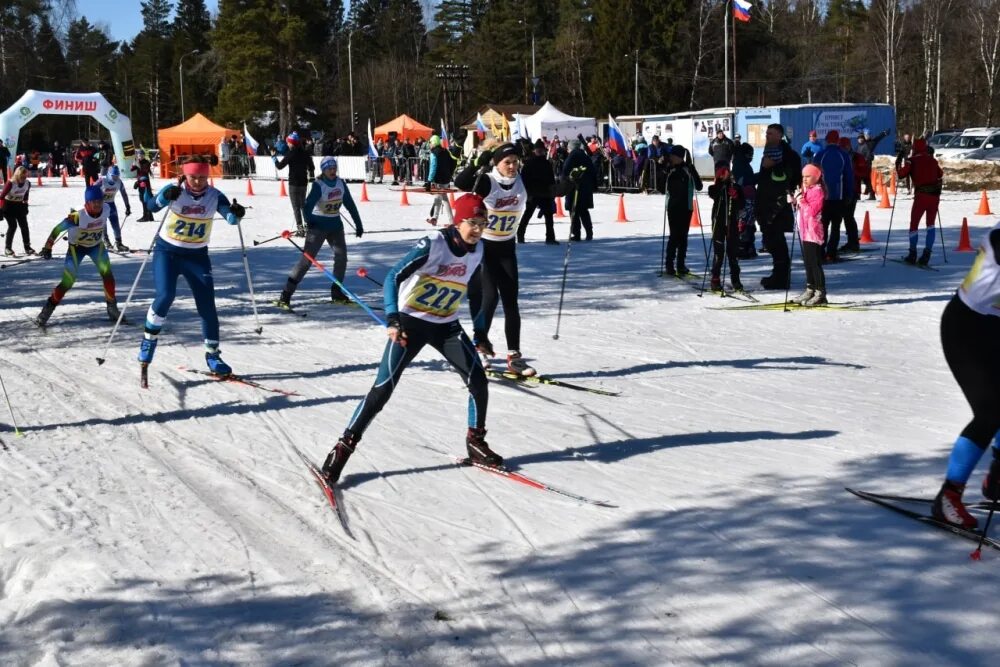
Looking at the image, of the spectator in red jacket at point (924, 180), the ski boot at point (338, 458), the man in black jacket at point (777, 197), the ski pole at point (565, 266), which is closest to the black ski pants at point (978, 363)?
the ski boot at point (338, 458)

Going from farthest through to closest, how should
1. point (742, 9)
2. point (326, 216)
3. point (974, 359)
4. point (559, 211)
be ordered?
point (742, 9), point (559, 211), point (326, 216), point (974, 359)

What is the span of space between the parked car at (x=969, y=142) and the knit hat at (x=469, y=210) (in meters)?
30.6

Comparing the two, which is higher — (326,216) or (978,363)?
(326,216)

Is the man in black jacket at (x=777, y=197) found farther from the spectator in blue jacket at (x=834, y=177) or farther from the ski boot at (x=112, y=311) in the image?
the ski boot at (x=112, y=311)

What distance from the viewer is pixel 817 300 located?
13031 millimetres

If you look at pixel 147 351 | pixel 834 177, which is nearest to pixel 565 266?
pixel 147 351

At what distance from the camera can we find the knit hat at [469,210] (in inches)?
257

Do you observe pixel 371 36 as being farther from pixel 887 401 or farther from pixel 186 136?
pixel 887 401

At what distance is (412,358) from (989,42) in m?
59.0

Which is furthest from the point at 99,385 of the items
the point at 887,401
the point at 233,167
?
the point at 233,167

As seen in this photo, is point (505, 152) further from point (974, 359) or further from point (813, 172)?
point (974, 359)

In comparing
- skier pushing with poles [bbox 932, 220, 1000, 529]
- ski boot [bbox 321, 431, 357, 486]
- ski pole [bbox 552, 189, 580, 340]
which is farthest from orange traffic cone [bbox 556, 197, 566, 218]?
skier pushing with poles [bbox 932, 220, 1000, 529]

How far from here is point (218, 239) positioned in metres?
21.4

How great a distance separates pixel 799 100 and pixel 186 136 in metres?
38.2
